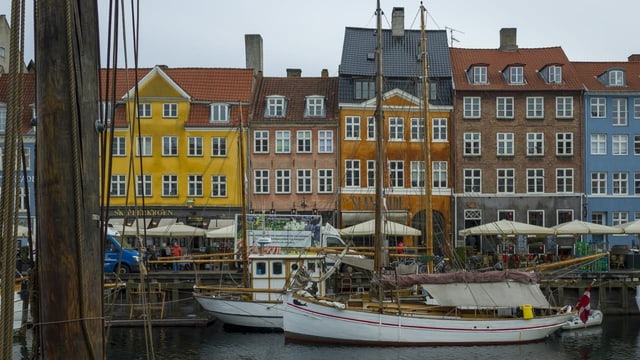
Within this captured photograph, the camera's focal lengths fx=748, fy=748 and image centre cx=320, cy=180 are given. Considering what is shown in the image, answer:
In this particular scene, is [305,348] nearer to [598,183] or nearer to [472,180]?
[472,180]

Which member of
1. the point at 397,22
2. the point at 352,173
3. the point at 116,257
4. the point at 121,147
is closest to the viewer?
the point at 116,257

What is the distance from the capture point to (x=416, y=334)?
26.5 meters

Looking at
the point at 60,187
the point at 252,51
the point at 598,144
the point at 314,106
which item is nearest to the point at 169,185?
the point at 314,106

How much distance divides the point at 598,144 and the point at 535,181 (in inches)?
184

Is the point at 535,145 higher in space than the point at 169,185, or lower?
higher

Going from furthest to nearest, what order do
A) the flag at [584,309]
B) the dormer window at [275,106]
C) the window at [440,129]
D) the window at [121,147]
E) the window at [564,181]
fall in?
the dormer window at [275,106]
the window at [121,147]
the window at [440,129]
the window at [564,181]
the flag at [584,309]

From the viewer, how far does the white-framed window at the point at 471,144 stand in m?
47.1

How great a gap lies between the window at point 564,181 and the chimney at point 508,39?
9626 mm

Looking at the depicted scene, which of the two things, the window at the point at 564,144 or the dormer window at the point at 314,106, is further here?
the dormer window at the point at 314,106

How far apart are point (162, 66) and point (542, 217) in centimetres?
2690

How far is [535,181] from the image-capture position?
4700 centimetres

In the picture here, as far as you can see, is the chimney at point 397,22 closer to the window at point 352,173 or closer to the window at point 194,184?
the window at point 352,173

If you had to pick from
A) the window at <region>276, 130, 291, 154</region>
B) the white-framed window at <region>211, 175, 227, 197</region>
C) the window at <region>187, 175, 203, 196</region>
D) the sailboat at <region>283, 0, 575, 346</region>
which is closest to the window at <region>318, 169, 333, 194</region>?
the window at <region>276, 130, 291, 154</region>

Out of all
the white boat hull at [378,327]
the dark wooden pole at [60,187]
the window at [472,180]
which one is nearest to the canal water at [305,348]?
the white boat hull at [378,327]
